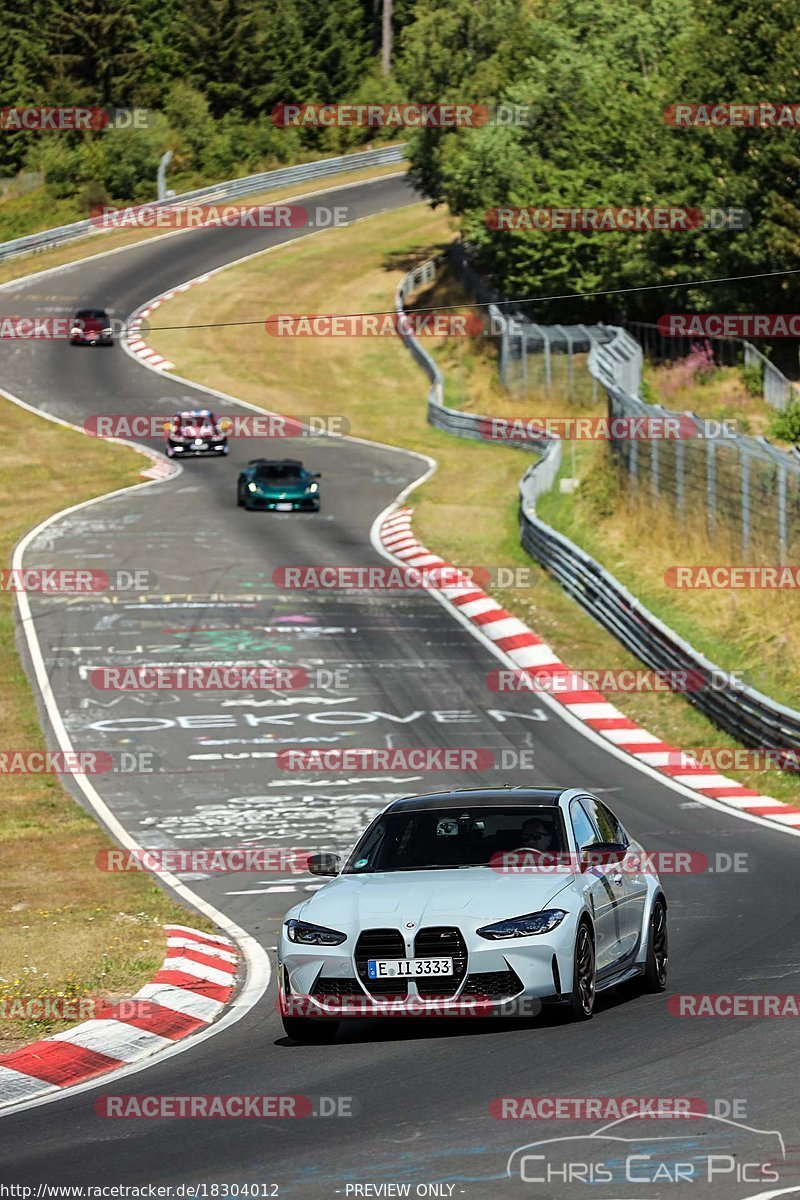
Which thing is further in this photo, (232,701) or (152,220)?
(152,220)

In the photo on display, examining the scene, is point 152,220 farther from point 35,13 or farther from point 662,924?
point 662,924

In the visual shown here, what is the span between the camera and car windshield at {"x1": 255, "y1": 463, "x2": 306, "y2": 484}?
1716 inches

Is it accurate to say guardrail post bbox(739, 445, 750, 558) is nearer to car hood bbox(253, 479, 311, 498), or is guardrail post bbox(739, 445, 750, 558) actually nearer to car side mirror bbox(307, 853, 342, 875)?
car hood bbox(253, 479, 311, 498)

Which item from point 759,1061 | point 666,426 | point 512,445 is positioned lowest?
point 512,445

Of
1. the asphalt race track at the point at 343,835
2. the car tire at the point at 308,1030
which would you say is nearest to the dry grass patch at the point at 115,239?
the asphalt race track at the point at 343,835

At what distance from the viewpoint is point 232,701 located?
2794cm

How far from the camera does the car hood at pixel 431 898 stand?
10977 mm

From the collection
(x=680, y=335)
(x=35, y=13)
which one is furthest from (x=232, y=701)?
(x=35, y=13)

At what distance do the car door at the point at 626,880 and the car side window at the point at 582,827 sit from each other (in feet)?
0.40

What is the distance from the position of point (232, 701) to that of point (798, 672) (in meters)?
8.18

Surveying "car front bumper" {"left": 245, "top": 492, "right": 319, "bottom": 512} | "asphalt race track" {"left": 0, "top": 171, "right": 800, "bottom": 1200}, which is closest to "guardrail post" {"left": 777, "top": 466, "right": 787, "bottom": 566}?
"asphalt race track" {"left": 0, "top": 171, "right": 800, "bottom": 1200}

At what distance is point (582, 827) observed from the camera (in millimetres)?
12477

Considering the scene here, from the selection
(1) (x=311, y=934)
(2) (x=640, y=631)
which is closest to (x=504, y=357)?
(2) (x=640, y=631)

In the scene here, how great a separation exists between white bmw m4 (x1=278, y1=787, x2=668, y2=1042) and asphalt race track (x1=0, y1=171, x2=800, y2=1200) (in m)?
0.26
